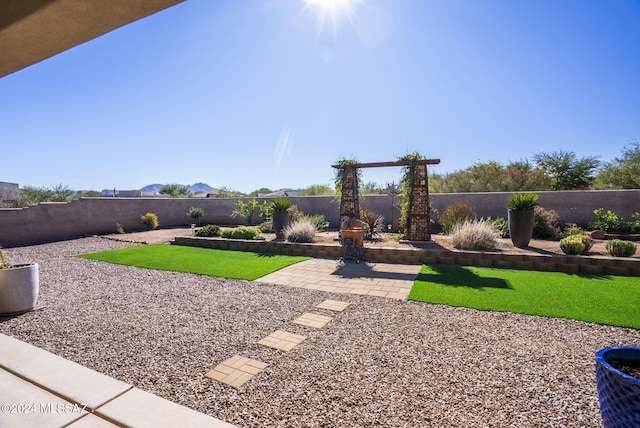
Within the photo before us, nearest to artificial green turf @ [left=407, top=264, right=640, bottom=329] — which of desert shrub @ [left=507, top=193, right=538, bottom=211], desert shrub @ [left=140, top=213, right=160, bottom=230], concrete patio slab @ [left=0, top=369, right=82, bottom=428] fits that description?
desert shrub @ [left=507, top=193, right=538, bottom=211]

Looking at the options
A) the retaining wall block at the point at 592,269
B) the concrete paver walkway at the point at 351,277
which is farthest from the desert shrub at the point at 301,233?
the retaining wall block at the point at 592,269

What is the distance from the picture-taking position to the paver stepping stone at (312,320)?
3.40 meters

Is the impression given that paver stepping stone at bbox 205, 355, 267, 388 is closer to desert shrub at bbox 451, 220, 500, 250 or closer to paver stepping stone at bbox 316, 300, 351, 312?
paver stepping stone at bbox 316, 300, 351, 312

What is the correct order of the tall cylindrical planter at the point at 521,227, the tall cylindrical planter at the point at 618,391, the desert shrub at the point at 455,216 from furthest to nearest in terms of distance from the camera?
the desert shrub at the point at 455,216
the tall cylindrical planter at the point at 521,227
the tall cylindrical planter at the point at 618,391

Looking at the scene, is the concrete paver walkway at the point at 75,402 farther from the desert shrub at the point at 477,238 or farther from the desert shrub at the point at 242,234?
the desert shrub at the point at 242,234

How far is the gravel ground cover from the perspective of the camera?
1.95 m

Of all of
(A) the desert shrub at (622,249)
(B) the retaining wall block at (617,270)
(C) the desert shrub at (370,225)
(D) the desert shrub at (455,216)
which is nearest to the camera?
(B) the retaining wall block at (617,270)

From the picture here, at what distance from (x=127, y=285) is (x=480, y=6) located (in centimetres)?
847

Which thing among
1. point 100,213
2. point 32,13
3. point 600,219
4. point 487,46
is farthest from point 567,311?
point 100,213

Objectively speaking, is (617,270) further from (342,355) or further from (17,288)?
(17,288)

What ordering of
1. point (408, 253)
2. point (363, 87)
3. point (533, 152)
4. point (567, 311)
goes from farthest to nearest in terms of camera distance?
point (533, 152)
point (363, 87)
point (408, 253)
point (567, 311)

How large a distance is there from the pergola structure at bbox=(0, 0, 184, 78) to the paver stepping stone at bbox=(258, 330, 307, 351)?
2870 millimetres

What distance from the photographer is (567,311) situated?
360 centimetres

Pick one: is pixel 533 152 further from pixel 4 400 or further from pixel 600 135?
pixel 4 400
